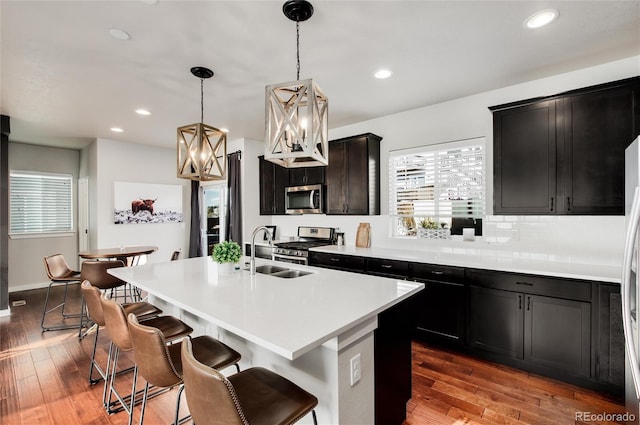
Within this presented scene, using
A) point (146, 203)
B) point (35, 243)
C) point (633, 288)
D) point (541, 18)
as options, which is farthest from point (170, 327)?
point (35, 243)

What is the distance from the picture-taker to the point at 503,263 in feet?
9.39

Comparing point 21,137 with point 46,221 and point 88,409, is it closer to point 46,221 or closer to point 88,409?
point 46,221

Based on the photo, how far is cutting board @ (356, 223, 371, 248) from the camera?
4207 millimetres

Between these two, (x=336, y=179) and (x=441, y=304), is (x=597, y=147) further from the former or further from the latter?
(x=336, y=179)

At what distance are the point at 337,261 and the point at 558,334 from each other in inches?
87.7

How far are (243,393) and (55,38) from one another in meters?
2.83

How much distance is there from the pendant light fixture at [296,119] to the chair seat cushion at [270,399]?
117cm

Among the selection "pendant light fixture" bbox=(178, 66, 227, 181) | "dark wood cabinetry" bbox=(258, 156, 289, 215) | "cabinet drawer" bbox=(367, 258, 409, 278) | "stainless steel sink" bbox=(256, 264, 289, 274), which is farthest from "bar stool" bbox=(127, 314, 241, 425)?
"dark wood cabinetry" bbox=(258, 156, 289, 215)

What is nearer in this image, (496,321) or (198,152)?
(198,152)

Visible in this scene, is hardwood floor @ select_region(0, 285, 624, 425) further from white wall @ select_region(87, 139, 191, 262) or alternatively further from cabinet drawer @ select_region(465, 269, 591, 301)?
white wall @ select_region(87, 139, 191, 262)

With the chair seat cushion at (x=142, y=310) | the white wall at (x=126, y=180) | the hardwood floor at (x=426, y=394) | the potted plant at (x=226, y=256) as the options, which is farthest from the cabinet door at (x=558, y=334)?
the white wall at (x=126, y=180)

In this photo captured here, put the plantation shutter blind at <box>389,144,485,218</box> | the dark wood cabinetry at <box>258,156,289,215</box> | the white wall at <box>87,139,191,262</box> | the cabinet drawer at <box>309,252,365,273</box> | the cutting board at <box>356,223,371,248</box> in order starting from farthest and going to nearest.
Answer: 1. the white wall at <box>87,139,191,262</box>
2. the dark wood cabinetry at <box>258,156,289,215</box>
3. the cutting board at <box>356,223,371,248</box>
4. the cabinet drawer at <box>309,252,365,273</box>
5. the plantation shutter blind at <box>389,144,485,218</box>

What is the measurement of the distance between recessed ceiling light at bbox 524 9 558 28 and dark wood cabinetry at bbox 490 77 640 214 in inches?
33.5

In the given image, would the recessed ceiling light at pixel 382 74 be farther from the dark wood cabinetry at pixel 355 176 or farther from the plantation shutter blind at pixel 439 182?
the plantation shutter blind at pixel 439 182
